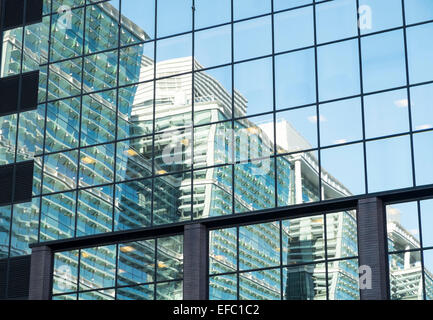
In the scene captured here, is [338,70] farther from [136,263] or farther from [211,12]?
[136,263]

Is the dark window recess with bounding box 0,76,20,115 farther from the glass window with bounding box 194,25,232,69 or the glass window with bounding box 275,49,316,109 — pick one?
the glass window with bounding box 275,49,316,109

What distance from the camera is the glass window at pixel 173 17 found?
42.8m

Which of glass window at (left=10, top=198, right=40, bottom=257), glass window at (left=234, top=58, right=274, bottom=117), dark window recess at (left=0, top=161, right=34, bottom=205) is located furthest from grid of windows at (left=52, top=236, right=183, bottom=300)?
glass window at (left=234, top=58, right=274, bottom=117)

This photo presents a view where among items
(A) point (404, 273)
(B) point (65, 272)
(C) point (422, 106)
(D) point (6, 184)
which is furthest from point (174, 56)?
(A) point (404, 273)

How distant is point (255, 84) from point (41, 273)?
12.7m

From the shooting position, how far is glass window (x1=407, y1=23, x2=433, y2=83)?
37.1 meters

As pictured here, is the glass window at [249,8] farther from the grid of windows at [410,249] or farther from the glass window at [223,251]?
the grid of windows at [410,249]

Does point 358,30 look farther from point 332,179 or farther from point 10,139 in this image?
point 10,139

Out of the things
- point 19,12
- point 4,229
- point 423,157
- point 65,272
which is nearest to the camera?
point 423,157

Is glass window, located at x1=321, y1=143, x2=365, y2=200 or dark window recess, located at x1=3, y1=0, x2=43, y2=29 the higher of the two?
dark window recess, located at x1=3, y1=0, x2=43, y2=29

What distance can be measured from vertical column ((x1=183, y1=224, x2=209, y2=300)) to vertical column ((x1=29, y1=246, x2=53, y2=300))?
6914mm

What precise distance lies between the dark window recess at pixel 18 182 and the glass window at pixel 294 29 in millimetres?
13161

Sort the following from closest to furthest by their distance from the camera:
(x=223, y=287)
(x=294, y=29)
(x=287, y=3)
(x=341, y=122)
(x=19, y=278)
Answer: (x=341, y=122) → (x=223, y=287) → (x=294, y=29) → (x=287, y=3) → (x=19, y=278)

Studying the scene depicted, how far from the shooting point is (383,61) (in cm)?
3784
